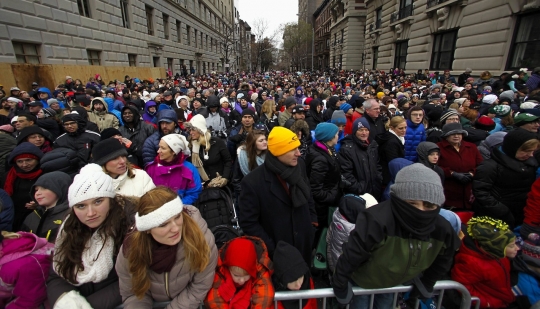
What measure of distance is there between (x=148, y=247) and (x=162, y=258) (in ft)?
0.43

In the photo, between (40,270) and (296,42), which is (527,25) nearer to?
(40,270)

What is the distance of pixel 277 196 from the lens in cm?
252

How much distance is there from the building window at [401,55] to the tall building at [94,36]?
22.8 m

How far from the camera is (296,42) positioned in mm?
66688

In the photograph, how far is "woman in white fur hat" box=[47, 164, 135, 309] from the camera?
1882 millimetres

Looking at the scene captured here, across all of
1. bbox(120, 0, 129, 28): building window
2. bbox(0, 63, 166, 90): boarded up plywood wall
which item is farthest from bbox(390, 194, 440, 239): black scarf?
bbox(120, 0, 129, 28): building window

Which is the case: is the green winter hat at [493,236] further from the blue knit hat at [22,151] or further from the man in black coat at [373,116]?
the blue knit hat at [22,151]

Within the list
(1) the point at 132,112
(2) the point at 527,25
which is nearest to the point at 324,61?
(2) the point at 527,25

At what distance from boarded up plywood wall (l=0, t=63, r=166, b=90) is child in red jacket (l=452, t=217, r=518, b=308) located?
15.2 meters

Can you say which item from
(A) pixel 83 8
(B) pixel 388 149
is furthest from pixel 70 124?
(A) pixel 83 8

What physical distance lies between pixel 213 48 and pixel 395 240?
2017 inches

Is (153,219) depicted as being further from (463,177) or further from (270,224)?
(463,177)

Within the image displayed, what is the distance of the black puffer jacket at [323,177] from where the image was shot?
128 inches

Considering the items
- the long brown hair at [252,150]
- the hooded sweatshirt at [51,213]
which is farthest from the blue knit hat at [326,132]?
the hooded sweatshirt at [51,213]
